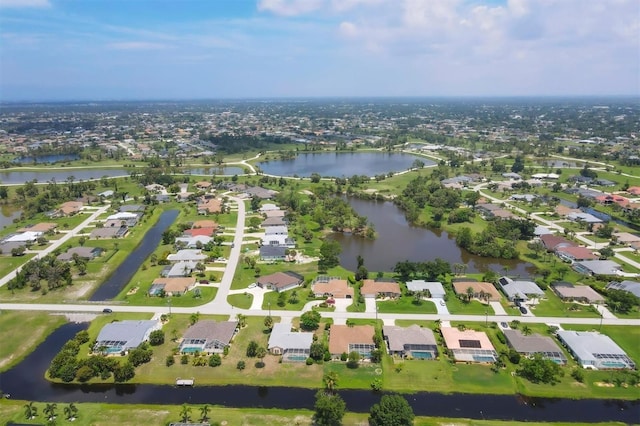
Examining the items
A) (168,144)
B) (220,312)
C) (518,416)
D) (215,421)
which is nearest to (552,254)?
(518,416)

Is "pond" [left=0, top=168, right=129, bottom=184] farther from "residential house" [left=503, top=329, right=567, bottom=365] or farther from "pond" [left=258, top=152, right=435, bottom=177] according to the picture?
"residential house" [left=503, top=329, right=567, bottom=365]

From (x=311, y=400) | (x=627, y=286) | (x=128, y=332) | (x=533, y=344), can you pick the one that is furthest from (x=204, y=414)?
(x=627, y=286)

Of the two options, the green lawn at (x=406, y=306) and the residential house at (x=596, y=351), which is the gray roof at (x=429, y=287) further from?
the residential house at (x=596, y=351)

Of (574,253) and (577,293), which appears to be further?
(574,253)

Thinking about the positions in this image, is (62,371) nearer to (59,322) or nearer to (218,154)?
(59,322)

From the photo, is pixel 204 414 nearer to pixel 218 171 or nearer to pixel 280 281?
pixel 280 281

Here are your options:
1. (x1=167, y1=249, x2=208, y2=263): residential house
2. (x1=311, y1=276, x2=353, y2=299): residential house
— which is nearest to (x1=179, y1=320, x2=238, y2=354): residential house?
(x1=311, y1=276, x2=353, y2=299): residential house
